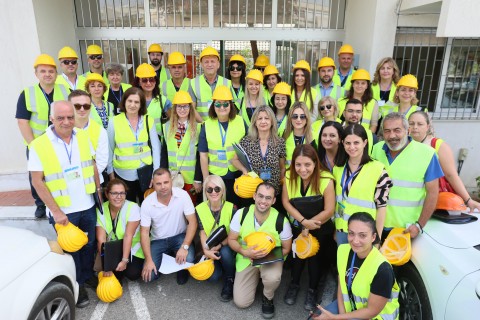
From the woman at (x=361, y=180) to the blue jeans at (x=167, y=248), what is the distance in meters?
1.76

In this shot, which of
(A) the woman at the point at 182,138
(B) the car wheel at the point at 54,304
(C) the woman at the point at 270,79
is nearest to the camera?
(B) the car wheel at the point at 54,304

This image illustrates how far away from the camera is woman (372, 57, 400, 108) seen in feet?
16.1

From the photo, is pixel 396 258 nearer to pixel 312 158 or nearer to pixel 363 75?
pixel 312 158

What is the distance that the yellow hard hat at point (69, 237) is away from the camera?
310 centimetres

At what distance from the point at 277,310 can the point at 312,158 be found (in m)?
1.56

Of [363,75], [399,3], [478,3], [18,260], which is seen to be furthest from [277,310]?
[399,3]

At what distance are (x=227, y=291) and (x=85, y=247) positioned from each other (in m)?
1.52

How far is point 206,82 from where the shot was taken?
4910 millimetres

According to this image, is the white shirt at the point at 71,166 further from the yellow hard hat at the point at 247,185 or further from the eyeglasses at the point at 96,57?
the eyeglasses at the point at 96,57

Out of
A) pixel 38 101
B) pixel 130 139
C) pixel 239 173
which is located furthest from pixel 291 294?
pixel 38 101

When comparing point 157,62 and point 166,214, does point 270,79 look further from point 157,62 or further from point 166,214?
point 166,214

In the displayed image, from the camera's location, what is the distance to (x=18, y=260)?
2.58 meters

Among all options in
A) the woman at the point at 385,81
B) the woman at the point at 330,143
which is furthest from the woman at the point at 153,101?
the woman at the point at 385,81

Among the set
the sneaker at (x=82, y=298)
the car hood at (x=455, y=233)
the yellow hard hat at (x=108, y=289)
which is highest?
the car hood at (x=455, y=233)
